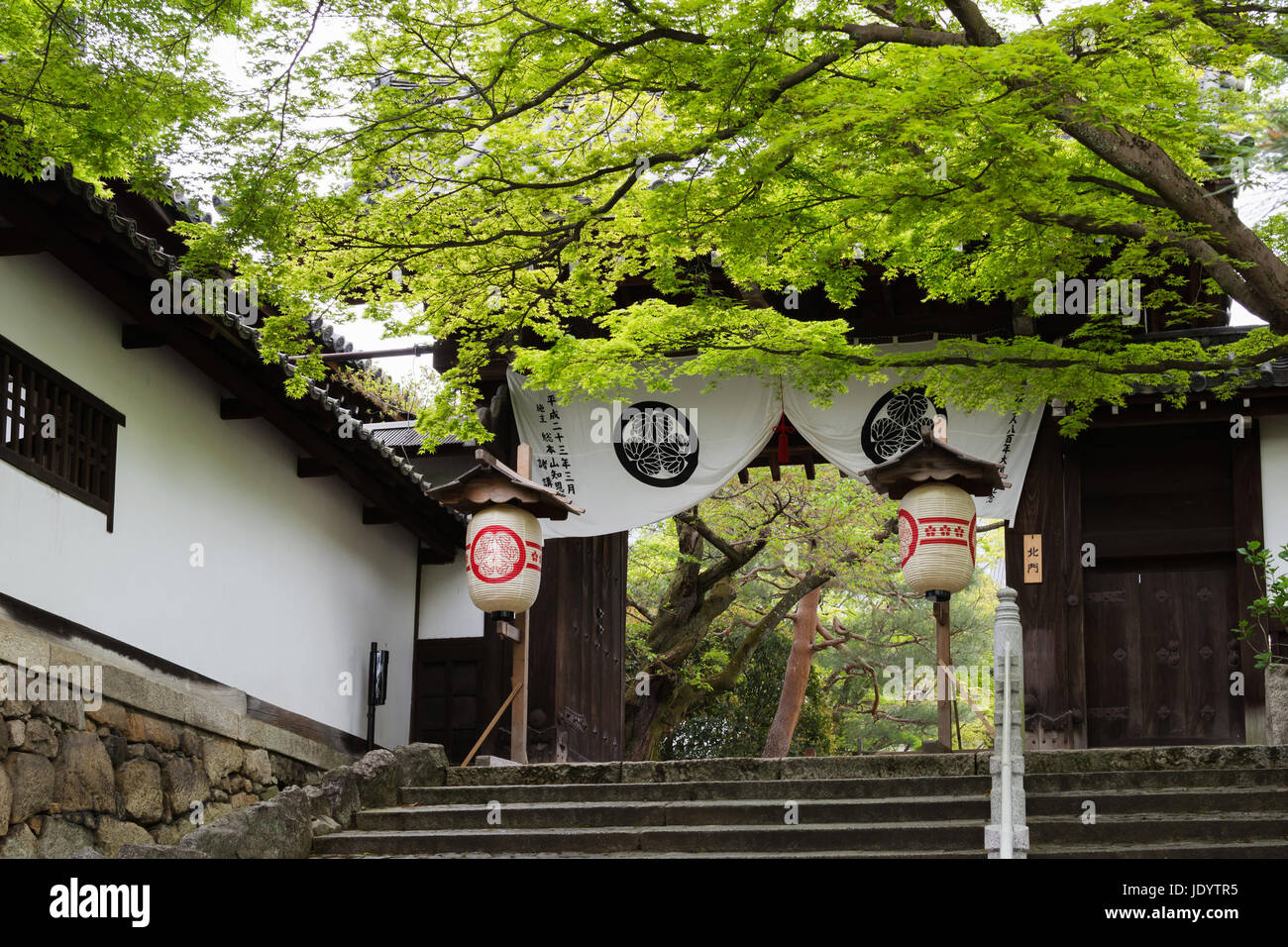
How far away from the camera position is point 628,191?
10211mm

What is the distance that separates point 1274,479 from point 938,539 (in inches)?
175

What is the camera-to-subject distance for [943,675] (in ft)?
33.1

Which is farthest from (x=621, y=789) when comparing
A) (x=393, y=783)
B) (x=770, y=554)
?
(x=770, y=554)

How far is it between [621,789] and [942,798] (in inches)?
80.9

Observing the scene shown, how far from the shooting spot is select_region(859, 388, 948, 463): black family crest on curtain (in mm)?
13523

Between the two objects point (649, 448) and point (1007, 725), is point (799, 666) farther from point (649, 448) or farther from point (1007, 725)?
point (1007, 725)

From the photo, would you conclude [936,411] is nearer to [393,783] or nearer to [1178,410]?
[1178,410]

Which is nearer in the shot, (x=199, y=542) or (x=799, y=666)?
(x=199, y=542)

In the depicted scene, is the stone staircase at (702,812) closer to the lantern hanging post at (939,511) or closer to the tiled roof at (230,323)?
the lantern hanging post at (939,511)

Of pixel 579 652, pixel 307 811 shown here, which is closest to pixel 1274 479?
pixel 579 652

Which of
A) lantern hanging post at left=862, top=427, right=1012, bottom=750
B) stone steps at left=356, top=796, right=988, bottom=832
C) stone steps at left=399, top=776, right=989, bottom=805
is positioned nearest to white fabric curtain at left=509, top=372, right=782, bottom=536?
lantern hanging post at left=862, top=427, right=1012, bottom=750

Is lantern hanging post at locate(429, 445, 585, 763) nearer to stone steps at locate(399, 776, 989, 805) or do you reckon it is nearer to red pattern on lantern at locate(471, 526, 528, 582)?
red pattern on lantern at locate(471, 526, 528, 582)

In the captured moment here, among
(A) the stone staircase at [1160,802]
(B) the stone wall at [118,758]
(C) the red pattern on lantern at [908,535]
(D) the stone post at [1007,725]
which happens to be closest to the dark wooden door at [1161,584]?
(C) the red pattern on lantern at [908,535]

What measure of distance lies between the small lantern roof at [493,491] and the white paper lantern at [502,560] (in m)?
0.09
